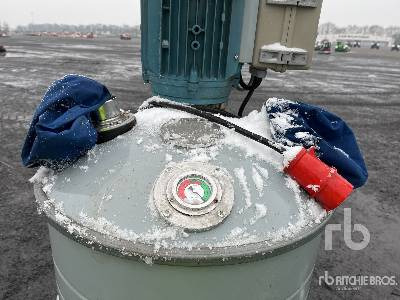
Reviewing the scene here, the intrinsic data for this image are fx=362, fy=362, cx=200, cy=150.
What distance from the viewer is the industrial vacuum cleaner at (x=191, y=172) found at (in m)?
1.32

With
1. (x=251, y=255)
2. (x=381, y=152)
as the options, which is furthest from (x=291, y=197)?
(x=381, y=152)

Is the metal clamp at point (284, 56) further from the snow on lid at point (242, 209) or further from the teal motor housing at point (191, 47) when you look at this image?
the snow on lid at point (242, 209)

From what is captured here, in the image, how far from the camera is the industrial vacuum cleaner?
132cm

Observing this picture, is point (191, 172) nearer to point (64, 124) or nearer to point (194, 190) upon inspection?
point (194, 190)

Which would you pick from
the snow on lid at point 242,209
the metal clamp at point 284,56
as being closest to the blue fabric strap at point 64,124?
the snow on lid at point 242,209

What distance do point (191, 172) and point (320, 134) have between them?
0.74 metres

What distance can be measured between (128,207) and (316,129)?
1002 millimetres

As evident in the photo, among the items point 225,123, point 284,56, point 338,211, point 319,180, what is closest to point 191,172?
point 225,123

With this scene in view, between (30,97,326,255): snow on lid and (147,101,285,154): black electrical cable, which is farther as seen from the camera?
(147,101,285,154): black electrical cable

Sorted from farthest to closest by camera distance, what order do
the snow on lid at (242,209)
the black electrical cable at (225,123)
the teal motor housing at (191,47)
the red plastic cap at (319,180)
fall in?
1. the teal motor housing at (191,47)
2. the black electrical cable at (225,123)
3. the red plastic cap at (319,180)
4. the snow on lid at (242,209)

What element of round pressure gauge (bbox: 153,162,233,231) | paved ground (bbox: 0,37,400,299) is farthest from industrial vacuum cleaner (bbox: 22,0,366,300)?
paved ground (bbox: 0,37,400,299)

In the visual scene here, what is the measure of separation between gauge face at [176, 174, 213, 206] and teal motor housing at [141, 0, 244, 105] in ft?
2.06

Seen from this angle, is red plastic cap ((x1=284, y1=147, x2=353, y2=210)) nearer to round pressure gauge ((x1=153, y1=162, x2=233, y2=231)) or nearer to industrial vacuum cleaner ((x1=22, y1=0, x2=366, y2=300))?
industrial vacuum cleaner ((x1=22, y1=0, x2=366, y2=300))

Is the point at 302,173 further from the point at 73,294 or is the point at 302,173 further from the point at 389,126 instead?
the point at 389,126
